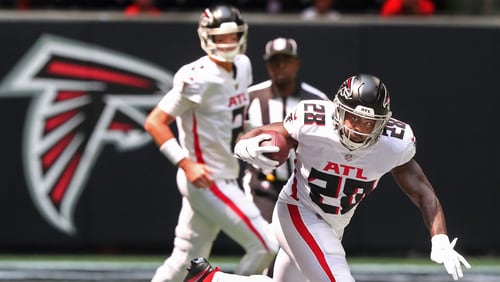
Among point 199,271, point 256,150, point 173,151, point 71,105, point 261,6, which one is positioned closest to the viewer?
point 256,150

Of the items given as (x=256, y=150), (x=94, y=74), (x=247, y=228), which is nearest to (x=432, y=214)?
(x=256, y=150)

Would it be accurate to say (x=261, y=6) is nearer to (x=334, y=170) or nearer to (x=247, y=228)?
(x=247, y=228)

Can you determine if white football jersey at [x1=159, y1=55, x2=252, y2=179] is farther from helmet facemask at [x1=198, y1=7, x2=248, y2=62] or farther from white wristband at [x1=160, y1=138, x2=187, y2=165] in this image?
white wristband at [x1=160, y1=138, x2=187, y2=165]

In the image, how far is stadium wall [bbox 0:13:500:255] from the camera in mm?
9070

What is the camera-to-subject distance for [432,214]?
16.8ft

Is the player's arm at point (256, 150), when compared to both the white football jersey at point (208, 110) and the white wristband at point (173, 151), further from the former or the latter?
the white football jersey at point (208, 110)

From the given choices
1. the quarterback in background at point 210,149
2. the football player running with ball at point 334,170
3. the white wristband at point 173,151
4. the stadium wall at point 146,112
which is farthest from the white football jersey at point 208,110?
the stadium wall at point 146,112

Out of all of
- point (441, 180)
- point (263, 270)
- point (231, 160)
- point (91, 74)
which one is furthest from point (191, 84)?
point (441, 180)

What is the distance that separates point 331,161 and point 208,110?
1.42 m

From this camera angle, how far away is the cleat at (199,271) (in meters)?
5.66

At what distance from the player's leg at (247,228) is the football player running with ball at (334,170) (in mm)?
840

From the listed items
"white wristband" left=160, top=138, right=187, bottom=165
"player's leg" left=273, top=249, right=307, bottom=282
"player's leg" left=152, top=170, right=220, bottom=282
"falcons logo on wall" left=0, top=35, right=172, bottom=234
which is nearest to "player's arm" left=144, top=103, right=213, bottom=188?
"white wristband" left=160, top=138, right=187, bottom=165

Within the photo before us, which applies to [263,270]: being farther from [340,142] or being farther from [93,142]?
[93,142]

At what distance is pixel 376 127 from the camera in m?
5.09
